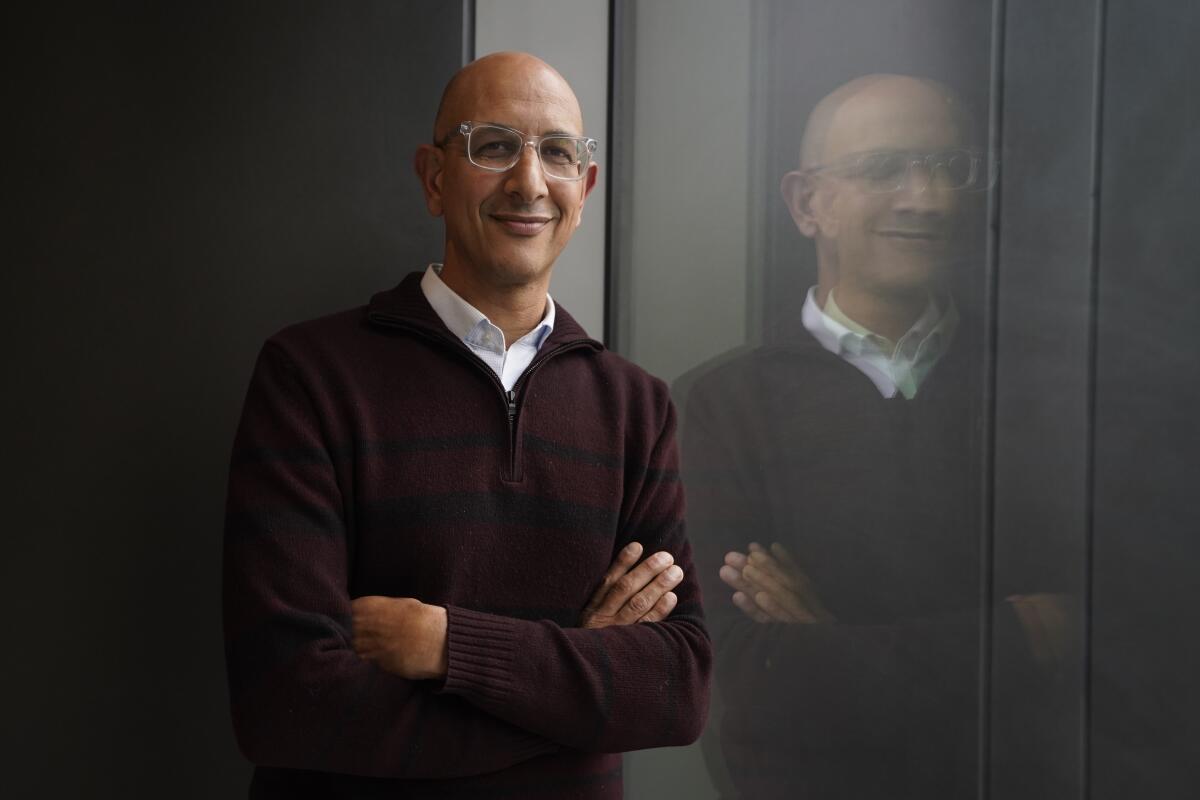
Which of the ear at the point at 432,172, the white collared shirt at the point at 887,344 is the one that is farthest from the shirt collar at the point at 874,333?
the ear at the point at 432,172

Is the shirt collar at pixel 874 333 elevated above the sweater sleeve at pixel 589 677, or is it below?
above

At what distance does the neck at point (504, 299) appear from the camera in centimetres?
162

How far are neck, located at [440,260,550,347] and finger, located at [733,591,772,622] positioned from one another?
696mm

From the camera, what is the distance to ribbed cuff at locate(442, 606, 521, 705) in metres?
1.39

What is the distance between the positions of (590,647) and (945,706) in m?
0.68

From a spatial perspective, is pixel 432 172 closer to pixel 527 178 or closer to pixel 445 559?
pixel 527 178

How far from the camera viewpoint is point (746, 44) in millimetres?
2037

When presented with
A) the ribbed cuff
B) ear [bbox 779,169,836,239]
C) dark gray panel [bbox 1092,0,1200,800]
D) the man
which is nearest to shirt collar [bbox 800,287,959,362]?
ear [bbox 779,169,836,239]

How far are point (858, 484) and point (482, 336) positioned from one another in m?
0.72

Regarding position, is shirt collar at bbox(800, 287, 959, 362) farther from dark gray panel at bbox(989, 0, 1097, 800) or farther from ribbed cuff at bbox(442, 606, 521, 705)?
ribbed cuff at bbox(442, 606, 521, 705)

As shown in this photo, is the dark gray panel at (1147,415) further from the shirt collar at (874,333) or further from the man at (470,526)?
the man at (470,526)

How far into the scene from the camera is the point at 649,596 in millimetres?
1589

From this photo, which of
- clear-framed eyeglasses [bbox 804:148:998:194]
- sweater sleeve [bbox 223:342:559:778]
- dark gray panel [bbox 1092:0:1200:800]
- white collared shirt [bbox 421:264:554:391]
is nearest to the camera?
sweater sleeve [bbox 223:342:559:778]

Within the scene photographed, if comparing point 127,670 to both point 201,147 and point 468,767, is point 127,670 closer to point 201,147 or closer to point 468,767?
point 468,767
